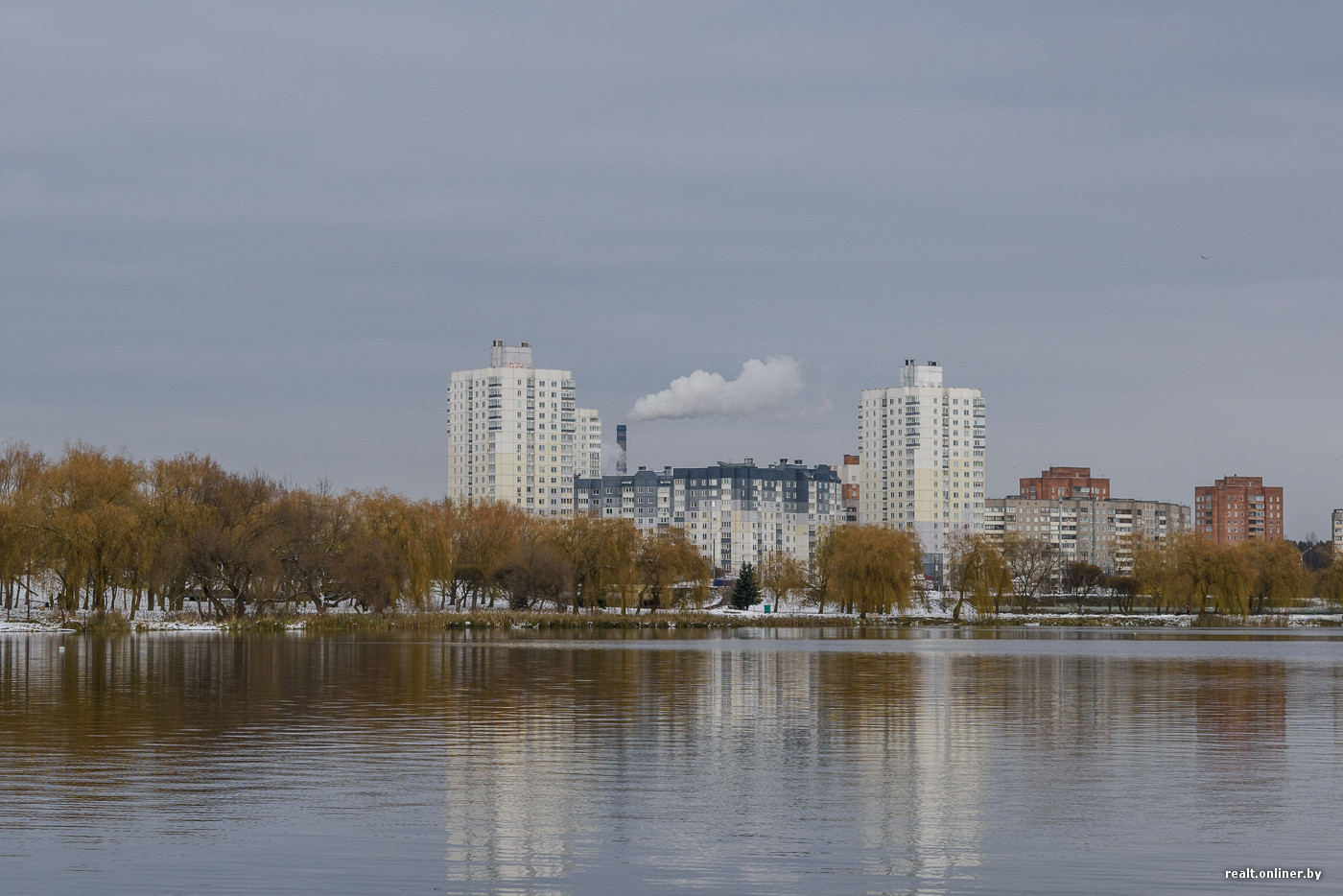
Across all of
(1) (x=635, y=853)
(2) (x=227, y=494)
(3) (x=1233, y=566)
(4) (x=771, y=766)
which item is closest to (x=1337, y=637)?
(3) (x=1233, y=566)

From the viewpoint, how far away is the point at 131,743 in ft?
70.9

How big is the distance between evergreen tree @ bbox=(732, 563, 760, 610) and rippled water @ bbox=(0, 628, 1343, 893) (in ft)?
349

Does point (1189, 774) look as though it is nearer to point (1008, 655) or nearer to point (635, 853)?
point (635, 853)

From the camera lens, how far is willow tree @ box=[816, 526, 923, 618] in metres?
96.9

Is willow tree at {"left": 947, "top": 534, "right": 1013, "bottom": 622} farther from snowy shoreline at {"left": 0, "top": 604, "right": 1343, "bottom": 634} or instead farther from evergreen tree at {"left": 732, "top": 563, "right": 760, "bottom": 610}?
evergreen tree at {"left": 732, "top": 563, "right": 760, "bottom": 610}

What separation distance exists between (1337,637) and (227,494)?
212ft

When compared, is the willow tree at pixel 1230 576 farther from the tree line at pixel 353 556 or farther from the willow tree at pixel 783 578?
the willow tree at pixel 783 578

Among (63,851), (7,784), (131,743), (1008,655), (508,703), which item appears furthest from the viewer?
(1008,655)

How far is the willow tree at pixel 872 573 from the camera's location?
96.9 metres

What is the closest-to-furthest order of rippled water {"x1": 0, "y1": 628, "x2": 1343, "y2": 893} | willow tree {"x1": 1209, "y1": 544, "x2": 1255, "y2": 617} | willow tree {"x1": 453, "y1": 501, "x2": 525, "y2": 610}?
rippled water {"x1": 0, "y1": 628, "x2": 1343, "y2": 893} → willow tree {"x1": 453, "y1": 501, "x2": 525, "y2": 610} → willow tree {"x1": 1209, "y1": 544, "x2": 1255, "y2": 617}

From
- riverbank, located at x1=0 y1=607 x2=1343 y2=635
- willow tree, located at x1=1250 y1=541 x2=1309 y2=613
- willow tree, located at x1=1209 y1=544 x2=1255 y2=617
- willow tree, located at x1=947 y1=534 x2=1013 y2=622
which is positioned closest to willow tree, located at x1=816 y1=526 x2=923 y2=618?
riverbank, located at x1=0 y1=607 x2=1343 y2=635

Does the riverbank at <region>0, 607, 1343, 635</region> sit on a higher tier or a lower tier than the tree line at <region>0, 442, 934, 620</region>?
lower

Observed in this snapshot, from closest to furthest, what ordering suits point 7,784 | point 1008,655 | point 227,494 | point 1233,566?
point 7,784
point 1008,655
point 227,494
point 1233,566

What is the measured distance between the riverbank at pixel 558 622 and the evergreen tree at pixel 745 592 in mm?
6125
